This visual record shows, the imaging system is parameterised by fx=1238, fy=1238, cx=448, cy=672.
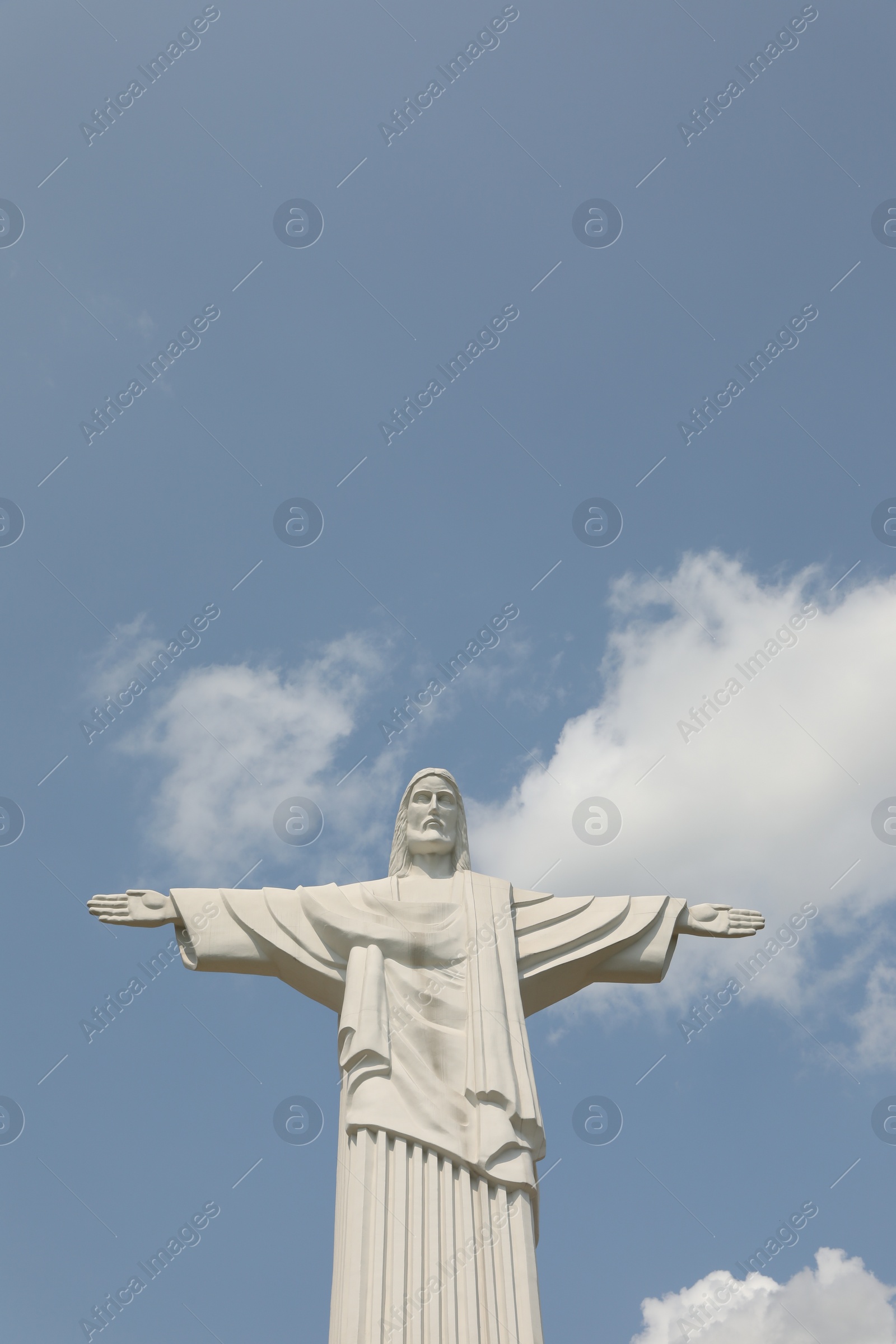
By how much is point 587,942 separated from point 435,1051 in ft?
6.76

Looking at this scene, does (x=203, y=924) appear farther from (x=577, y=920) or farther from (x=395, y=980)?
(x=577, y=920)

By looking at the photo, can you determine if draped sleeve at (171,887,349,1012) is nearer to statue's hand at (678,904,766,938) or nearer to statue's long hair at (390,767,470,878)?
statue's long hair at (390,767,470,878)

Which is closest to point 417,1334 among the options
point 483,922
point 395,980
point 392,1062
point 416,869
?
point 392,1062

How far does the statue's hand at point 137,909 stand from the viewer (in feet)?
36.7

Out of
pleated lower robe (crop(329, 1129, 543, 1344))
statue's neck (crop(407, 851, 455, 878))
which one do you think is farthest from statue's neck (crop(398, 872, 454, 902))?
pleated lower robe (crop(329, 1129, 543, 1344))

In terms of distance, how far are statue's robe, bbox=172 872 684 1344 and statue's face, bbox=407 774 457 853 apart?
2.00 feet

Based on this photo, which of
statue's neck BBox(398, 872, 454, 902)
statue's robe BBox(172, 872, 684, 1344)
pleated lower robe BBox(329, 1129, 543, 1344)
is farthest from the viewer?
statue's neck BBox(398, 872, 454, 902)

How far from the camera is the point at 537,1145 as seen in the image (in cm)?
1027

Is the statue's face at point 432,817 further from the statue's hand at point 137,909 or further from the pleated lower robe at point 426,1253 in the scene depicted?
the pleated lower robe at point 426,1253

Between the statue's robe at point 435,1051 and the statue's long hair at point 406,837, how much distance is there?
517mm

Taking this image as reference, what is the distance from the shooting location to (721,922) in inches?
474

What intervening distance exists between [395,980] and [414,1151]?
1.59 m

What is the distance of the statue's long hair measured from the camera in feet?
41.3

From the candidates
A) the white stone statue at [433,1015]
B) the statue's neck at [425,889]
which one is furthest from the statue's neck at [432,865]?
the statue's neck at [425,889]
